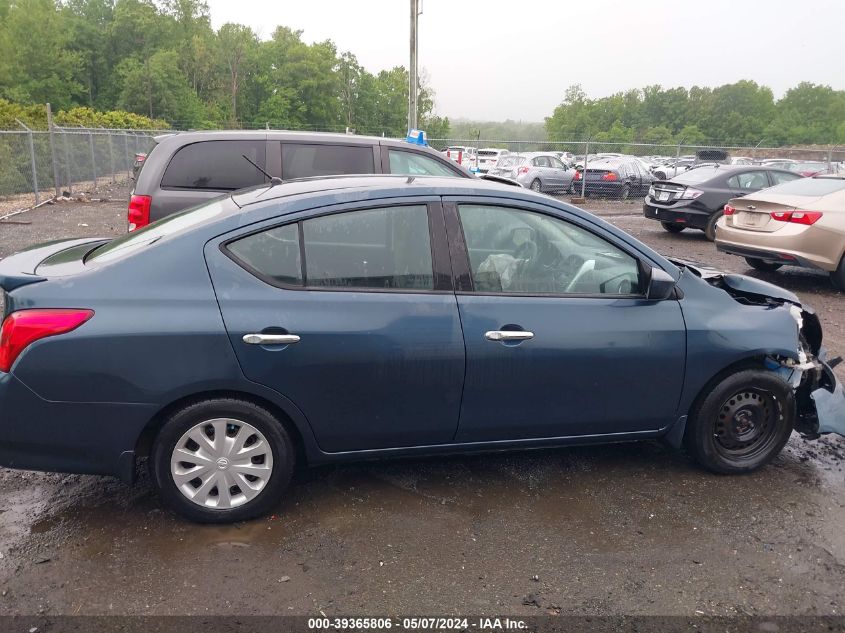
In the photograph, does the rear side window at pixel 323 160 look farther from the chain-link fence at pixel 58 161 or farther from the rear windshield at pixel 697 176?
the chain-link fence at pixel 58 161

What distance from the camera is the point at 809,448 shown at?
14.3 ft

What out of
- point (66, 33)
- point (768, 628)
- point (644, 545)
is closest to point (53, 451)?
point (644, 545)

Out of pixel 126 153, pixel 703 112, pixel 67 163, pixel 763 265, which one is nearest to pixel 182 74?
pixel 126 153

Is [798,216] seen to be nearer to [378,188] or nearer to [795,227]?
[795,227]

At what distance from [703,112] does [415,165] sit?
10165 cm

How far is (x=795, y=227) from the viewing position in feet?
28.7

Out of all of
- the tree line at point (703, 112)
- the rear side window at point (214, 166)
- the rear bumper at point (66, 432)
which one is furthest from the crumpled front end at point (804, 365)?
the tree line at point (703, 112)

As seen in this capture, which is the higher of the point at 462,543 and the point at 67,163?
the point at 67,163

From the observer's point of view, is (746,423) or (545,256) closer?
(545,256)

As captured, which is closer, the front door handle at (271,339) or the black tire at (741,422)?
the front door handle at (271,339)

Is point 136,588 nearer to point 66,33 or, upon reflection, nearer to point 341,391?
point 341,391

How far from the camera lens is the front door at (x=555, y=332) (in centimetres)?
343

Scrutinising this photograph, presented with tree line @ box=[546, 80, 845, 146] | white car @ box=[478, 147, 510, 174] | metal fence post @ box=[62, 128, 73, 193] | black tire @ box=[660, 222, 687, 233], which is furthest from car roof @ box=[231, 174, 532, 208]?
tree line @ box=[546, 80, 845, 146]

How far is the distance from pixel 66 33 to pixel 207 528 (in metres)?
85.1
